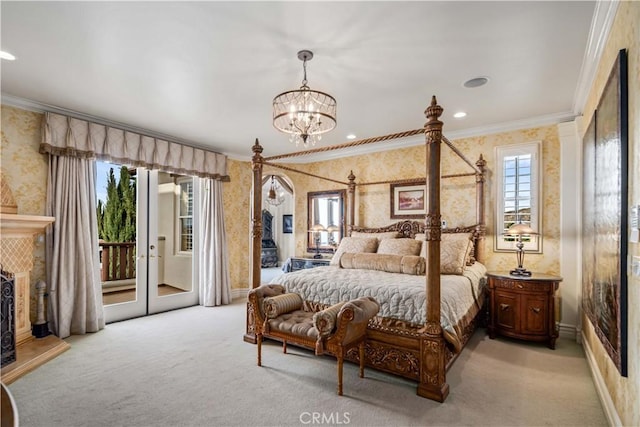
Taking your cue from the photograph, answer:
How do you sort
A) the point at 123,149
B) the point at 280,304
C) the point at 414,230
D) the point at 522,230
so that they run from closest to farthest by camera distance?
the point at 280,304, the point at 522,230, the point at 123,149, the point at 414,230

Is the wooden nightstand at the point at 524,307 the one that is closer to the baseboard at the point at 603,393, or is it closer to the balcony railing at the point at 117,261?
the baseboard at the point at 603,393

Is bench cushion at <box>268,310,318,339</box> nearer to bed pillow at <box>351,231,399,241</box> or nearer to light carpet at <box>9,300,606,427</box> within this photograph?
light carpet at <box>9,300,606,427</box>

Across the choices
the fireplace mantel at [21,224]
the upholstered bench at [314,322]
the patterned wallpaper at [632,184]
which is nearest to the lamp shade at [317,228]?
the upholstered bench at [314,322]

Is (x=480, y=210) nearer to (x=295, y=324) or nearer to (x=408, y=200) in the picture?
(x=408, y=200)

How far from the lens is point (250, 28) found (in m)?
2.27

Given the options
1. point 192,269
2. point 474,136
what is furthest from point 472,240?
point 192,269

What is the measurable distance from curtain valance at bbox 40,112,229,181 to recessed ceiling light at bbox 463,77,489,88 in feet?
12.8

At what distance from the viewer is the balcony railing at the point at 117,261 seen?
441cm

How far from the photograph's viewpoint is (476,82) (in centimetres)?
308

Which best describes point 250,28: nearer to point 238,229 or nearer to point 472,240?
point 472,240

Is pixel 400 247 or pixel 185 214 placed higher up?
pixel 185 214

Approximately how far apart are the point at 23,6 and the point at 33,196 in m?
2.35

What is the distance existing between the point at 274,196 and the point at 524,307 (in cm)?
570

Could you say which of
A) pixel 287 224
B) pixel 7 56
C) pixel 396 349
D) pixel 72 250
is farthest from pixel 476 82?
pixel 287 224
